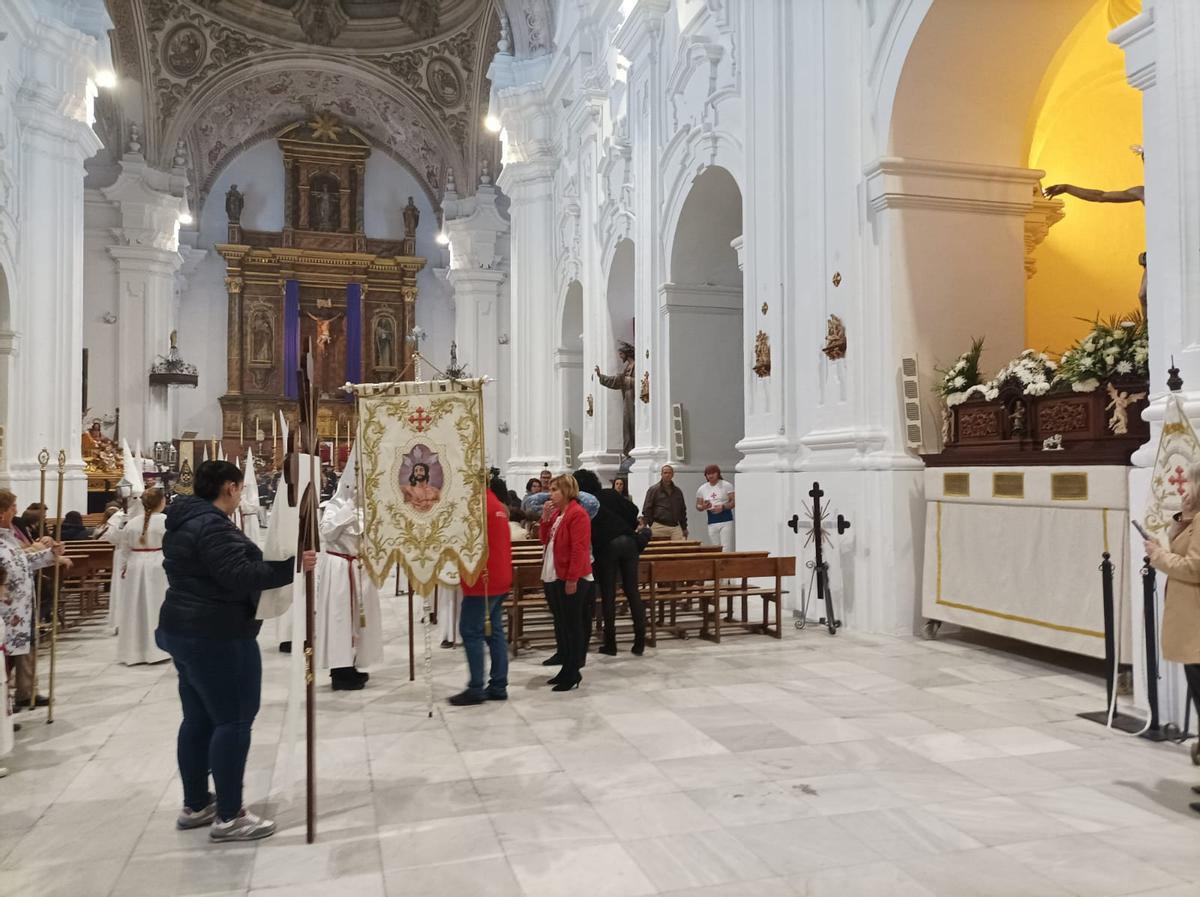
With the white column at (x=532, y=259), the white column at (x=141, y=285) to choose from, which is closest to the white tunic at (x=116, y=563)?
the white column at (x=532, y=259)

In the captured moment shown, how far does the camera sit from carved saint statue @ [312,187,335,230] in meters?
27.8

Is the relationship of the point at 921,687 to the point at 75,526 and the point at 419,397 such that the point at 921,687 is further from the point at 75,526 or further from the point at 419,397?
the point at 75,526

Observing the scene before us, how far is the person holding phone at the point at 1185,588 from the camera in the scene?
365 cm

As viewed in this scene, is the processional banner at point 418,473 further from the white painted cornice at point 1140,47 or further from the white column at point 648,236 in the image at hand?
the white column at point 648,236

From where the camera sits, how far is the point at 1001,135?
8.33 meters

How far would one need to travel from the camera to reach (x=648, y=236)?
12.9 meters

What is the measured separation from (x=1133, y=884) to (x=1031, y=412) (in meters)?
4.16

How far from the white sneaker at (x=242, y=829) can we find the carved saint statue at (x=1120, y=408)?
210 inches

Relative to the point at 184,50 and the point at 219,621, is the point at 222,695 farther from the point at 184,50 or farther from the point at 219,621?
the point at 184,50

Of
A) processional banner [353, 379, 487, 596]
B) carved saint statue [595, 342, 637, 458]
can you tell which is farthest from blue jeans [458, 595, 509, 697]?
carved saint statue [595, 342, 637, 458]

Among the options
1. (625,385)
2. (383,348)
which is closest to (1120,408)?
(625,385)

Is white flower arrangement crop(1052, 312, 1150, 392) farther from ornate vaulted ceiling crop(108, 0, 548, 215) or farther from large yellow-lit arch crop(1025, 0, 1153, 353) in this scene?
ornate vaulted ceiling crop(108, 0, 548, 215)

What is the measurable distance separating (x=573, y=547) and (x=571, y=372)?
12.7 m

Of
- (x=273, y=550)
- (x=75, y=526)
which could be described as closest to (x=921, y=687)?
(x=273, y=550)
